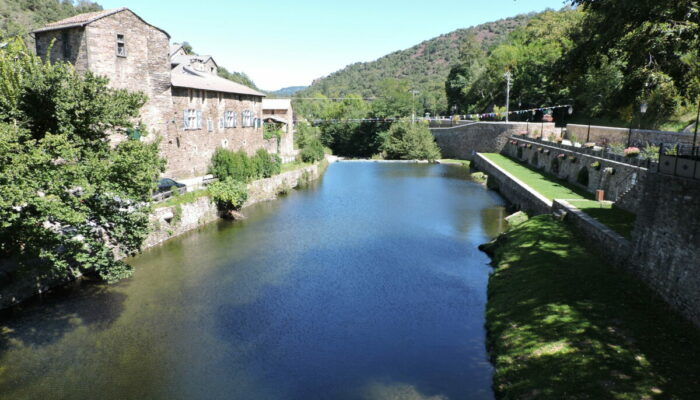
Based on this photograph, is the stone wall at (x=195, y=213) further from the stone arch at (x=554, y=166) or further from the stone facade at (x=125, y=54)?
the stone arch at (x=554, y=166)

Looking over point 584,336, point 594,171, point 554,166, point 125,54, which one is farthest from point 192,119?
point 584,336

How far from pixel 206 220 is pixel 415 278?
1300cm

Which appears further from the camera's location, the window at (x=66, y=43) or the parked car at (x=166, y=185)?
the parked car at (x=166, y=185)

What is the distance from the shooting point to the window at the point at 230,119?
34656 mm

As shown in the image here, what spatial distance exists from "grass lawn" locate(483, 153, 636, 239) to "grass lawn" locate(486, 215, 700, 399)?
2.29 metres

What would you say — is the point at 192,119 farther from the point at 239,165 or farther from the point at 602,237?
the point at 602,237

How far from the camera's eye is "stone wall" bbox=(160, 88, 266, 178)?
2828 centimetres

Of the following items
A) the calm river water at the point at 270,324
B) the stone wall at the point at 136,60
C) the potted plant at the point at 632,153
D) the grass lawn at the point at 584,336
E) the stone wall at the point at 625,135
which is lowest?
the calm river water at the point at 270,324

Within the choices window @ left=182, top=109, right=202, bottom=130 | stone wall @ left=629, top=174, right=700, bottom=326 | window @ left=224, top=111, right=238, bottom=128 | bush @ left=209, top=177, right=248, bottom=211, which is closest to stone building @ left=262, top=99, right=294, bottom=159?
window @ left=224, top=111, right=238, bottom=128

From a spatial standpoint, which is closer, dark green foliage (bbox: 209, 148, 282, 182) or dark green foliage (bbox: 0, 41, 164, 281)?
dark green foliage (bbox: 0, 41, 164, 281)

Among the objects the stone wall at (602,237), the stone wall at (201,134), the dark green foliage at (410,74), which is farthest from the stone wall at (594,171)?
the dark green foliage at (410,74)

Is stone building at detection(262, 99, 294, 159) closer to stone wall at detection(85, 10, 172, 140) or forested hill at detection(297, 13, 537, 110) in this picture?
stone wall at detection(85, 10, 172, 140)

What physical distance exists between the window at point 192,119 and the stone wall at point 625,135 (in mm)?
27286

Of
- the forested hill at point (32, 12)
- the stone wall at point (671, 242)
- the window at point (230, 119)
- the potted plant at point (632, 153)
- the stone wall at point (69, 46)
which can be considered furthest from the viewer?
the forested hill at point (32, 12)
